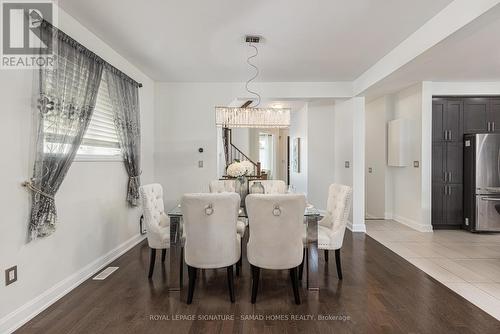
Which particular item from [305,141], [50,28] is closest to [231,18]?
[50,28]

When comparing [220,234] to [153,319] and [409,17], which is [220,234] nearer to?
[153,319]

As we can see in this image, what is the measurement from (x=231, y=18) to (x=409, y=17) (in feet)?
5.65

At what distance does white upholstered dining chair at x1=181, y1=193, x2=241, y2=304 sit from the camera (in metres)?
2.30

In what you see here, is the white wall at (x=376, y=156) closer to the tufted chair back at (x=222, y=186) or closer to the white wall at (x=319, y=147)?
the white wall at (x=319, y=147)

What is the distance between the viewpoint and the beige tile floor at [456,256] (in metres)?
2.65

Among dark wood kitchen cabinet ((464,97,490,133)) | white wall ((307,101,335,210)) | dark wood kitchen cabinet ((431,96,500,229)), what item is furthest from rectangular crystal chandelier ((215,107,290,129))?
dark wood kitchen cabinet ((464,97,490,133))

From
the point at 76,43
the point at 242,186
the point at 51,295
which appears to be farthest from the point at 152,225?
the point at 76,43

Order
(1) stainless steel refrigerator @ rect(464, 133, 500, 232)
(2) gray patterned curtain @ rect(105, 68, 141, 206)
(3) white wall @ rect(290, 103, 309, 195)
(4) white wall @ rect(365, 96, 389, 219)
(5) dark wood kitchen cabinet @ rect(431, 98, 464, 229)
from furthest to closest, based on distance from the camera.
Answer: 1. (3) white wall @ rect(290, 103, 309, 195)
2. (4) white wall @ rect(365, 96, 389, 219)
3. (5) dark wood kitchen cabinet @ rect(431, 98, 464, 229)
4. (1) stainless steel refrigerator @ rect(464, 133, 500, 232)
5. (2) gray patterned curtain @ rect(105, 68, 141, 206)

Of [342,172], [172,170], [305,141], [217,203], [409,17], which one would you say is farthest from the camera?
[305,141]

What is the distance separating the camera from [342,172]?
533cm

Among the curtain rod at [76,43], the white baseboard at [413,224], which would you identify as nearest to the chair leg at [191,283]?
the curtain rod at [76,43]

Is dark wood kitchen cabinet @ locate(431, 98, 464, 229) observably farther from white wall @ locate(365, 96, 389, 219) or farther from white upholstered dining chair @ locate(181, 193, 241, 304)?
white upholstered dining chair @ locate(181, 193, 241, 304)

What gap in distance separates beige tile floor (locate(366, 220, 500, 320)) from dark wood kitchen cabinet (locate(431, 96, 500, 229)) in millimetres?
650

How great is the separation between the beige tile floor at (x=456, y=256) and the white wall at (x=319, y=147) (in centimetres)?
129
